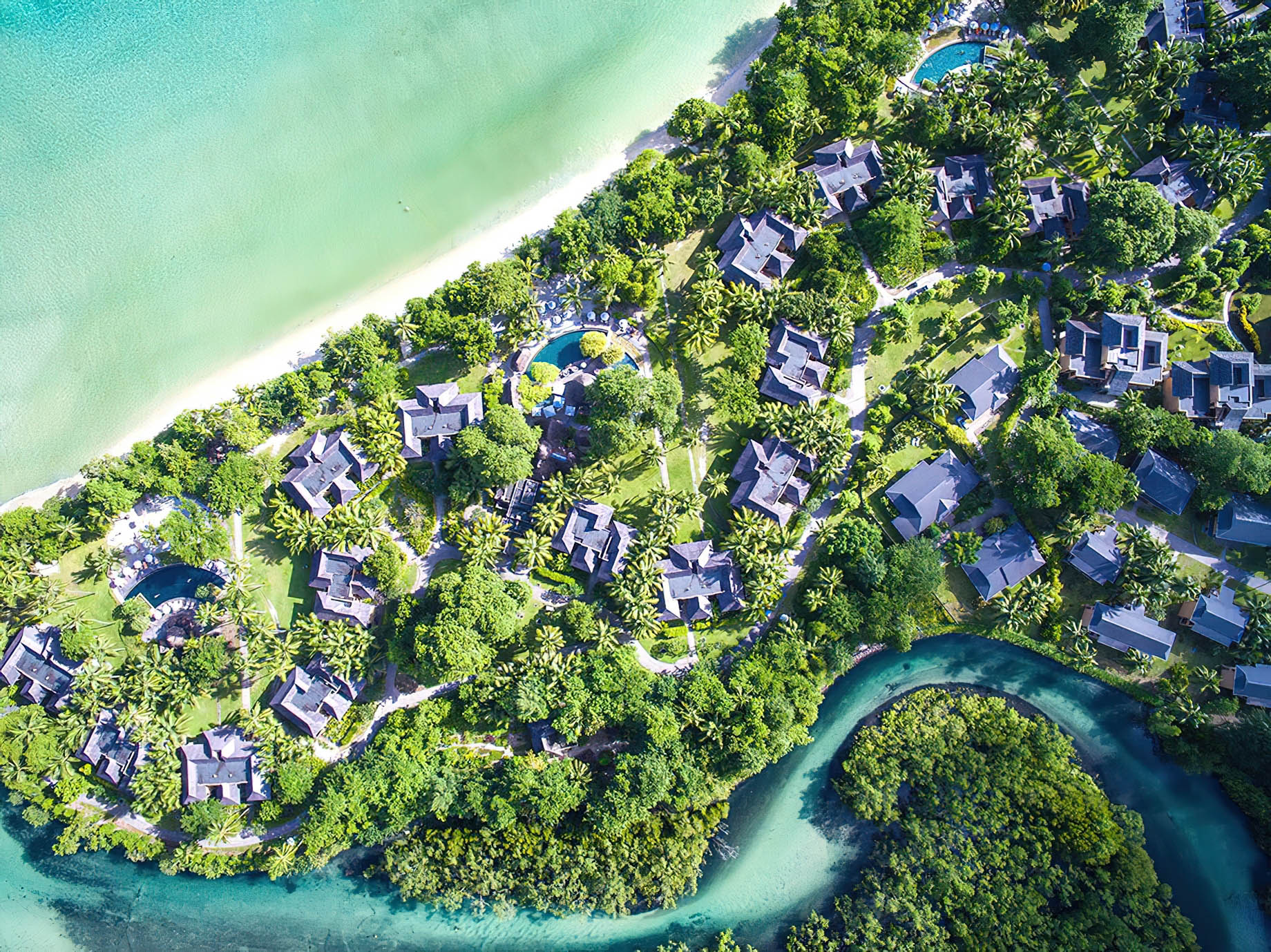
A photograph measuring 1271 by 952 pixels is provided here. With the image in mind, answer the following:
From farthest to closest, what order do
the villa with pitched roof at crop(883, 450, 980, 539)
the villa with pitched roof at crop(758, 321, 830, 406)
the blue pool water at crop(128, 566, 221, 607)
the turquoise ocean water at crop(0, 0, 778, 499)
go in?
the turquoise ocean water at crop(0, 0, 778, 499) < the villa with pitched roof at crop(758, 321, 830, 406) < the blue pool water at crop(128, 566, 221, 607) < the villa with pitched roof at crop(883, 450, 980, 539)

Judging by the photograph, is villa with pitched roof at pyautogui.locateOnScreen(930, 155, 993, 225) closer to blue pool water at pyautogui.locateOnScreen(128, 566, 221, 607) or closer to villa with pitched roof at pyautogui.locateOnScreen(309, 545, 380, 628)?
villa with pitched roof at pyautogui.locateOnScreen(309, 545, 380, 628)

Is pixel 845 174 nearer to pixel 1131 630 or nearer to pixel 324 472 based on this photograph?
pixel 1131 630

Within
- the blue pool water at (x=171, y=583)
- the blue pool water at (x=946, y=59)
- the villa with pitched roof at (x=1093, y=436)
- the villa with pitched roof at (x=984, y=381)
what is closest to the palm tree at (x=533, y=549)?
the blue pool water at (x=171, y=583)

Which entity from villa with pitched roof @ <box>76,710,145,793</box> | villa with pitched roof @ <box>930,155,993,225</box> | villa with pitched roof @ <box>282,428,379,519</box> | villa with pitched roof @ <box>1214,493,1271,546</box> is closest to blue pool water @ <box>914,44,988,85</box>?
villa with pitched roof @ <box>930,155,993,225</box>

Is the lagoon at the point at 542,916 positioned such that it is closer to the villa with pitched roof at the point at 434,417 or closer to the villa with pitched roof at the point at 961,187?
the villa with pitched roof at the point at 434,417

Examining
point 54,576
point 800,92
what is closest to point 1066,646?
point 800,92

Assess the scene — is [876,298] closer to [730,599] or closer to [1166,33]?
[730,599]

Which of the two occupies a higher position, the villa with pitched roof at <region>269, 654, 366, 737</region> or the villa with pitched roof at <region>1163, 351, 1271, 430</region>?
the villa with pitched roof at <region>269, 654, 366, 737</region>
